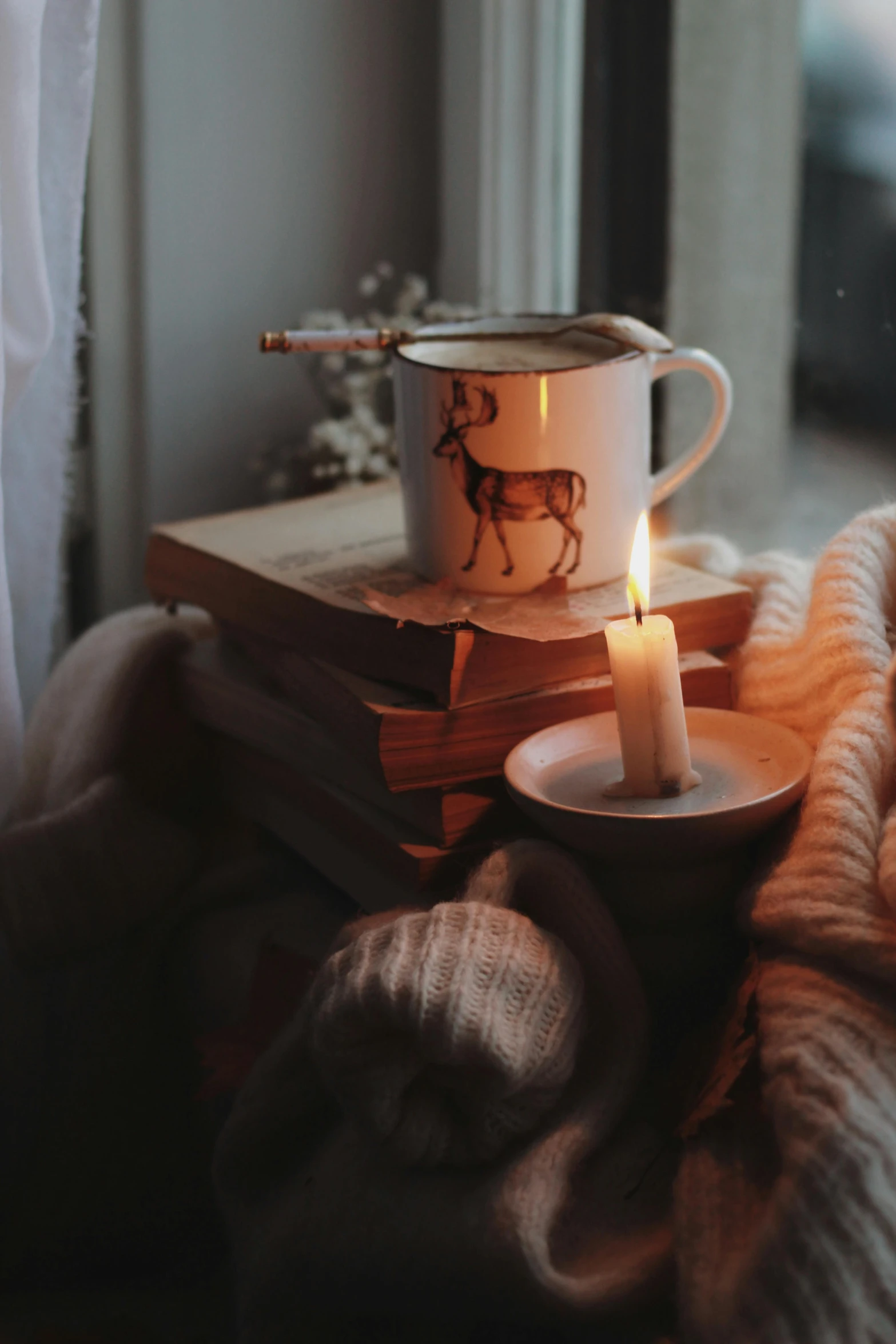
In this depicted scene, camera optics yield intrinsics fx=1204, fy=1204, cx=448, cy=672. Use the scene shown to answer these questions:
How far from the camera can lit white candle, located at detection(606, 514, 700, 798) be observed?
50 centimetres

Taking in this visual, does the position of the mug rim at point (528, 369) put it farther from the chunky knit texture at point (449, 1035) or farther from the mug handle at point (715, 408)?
the chunky knit texture at point (449, 1035)

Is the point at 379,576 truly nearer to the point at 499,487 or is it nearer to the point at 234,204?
the point at 499,487

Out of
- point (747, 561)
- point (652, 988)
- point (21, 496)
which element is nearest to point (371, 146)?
point (21, 496)

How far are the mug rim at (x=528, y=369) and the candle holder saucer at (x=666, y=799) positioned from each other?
0.56ft

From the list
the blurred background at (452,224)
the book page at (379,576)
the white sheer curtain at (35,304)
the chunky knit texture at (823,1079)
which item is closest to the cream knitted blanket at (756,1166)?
the chunky knit texture at (823,1079)

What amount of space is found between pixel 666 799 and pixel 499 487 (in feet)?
0.64

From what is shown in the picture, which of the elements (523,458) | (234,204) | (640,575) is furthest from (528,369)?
(234,204)

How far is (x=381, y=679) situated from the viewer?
0.59 m

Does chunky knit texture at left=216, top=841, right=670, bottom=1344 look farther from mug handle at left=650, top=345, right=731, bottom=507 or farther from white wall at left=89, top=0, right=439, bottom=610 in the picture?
white wall at left=89, top=0, right=439, bottom=610

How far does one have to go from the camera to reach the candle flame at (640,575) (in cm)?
52

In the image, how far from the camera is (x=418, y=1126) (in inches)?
18.2

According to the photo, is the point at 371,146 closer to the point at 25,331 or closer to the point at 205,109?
the point at 205,109

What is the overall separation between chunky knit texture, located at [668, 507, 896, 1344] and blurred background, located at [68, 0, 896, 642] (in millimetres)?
440

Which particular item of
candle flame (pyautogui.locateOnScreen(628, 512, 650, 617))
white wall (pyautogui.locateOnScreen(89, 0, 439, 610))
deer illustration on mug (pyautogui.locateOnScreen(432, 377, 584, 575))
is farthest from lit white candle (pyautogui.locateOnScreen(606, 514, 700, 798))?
white wall (pyautogui.locateOnScreen(89, 0, 439, 610))
